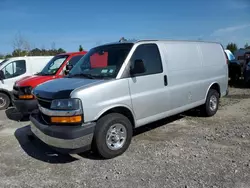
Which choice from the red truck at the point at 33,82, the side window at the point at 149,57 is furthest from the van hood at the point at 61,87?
the red truck at the point at 33,82

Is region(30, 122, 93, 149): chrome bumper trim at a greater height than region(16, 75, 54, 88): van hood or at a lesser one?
lesser

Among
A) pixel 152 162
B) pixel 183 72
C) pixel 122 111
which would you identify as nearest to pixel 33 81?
pixel 122 111

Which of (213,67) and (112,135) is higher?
(213,67)

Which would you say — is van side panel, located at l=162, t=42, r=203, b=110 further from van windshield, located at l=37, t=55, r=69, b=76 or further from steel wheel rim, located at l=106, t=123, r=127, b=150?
van windshield, located at l=37, t=55, r=69, b=76

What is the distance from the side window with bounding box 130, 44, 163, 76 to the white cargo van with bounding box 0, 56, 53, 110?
615 centimetres

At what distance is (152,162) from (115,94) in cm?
127

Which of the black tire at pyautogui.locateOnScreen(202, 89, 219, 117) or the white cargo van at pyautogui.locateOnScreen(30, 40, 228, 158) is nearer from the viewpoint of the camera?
the white cargo van at pyautogui.locateOnScreen(30, 40, 228, 158)

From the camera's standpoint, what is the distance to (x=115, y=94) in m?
4.48

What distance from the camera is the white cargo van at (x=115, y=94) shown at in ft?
13.4

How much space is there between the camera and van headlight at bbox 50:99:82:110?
4.02 metres

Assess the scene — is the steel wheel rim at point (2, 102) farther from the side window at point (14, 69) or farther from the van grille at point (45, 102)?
the van grille at point (45, 102)

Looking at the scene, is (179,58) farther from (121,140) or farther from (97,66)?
(121,140)

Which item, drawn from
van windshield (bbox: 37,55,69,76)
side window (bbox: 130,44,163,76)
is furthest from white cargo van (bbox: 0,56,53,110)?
side window (bbox: 130,44,163,76)

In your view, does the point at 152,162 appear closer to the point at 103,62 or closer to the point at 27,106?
the point at 103,62
